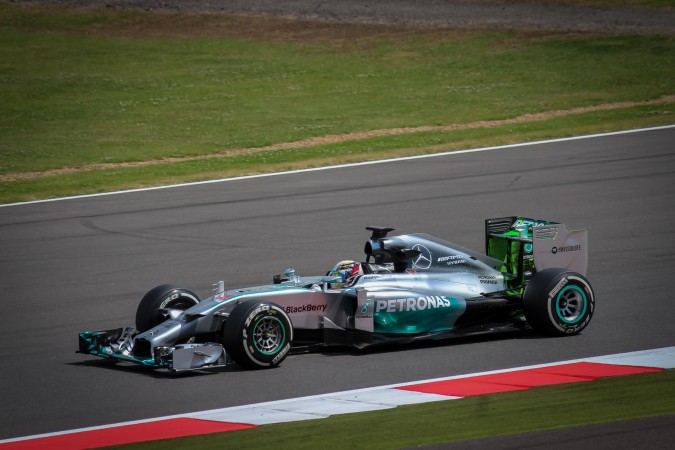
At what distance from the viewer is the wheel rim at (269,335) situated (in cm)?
1132

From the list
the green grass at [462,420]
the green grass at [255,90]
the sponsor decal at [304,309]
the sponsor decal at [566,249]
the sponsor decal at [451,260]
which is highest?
the green grass at [255,90]

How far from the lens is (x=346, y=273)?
12.5 metres

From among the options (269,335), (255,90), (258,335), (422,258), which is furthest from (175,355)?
(255,90)

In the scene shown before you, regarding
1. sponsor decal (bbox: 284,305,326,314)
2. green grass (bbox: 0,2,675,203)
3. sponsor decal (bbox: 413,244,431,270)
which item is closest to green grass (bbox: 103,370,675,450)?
sponsor decal (bbox: 284,305,326,314)

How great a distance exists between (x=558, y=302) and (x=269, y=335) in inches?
123

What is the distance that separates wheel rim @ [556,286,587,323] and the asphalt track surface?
0.28 meters

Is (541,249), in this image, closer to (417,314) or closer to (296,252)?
(417,314)

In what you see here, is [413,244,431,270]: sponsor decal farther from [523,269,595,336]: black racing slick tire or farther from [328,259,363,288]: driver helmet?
[523,269,595,336]: black racing slick tire

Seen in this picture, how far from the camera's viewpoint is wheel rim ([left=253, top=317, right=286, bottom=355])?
1132 cm

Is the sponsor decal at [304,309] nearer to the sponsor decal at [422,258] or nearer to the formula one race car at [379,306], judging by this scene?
the formula one race car at [379,306]

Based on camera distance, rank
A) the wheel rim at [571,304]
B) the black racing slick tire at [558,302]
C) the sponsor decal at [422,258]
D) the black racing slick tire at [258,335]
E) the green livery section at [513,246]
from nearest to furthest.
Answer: the black racing slick tire at [258,335], the black racing slick tire at [558,302], the wheel rim at [571,304], the sponsor decal at [422,258], the green livery section at [513,246]

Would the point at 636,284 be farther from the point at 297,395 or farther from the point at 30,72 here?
the point at 30,72

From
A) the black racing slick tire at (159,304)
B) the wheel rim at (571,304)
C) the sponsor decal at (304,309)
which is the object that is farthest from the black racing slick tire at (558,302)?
the black racing slick tire at (159,304)

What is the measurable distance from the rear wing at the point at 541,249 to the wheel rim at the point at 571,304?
0.54 meters
